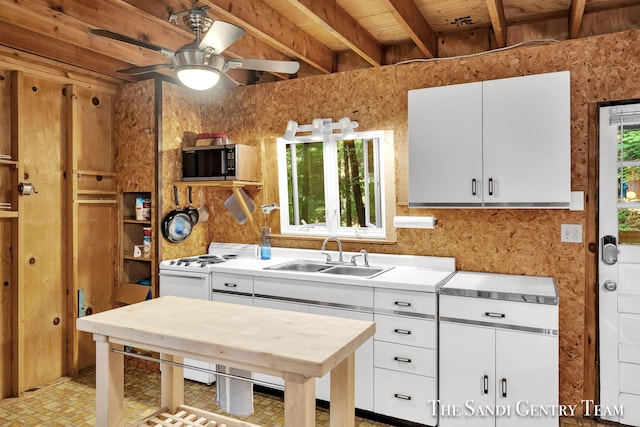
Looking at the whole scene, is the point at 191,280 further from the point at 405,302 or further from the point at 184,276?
the point at 405,302

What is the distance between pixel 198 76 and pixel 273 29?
43.5 inches

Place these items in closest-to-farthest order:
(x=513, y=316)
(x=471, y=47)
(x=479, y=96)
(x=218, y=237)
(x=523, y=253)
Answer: (x=513, y=316) < (x=479, y=96) < (x=523, y=253) < (x=471, y=47) < (x=218, y=237)

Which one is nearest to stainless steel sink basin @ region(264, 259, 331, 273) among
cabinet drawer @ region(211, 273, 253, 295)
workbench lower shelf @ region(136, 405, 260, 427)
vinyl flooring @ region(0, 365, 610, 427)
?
cabinet drawer @ region(211, 273, 253, 295)

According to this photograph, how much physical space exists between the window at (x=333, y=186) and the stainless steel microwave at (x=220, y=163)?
295 mm

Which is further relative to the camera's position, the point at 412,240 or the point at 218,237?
the point at 218,237

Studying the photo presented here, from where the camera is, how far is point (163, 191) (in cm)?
380

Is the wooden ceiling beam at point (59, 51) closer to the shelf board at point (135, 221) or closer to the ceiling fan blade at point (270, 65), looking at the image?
the shelf board at point (135, 221)

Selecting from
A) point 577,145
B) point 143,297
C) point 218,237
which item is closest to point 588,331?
point 577,145

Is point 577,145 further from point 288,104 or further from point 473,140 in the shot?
point 288,104

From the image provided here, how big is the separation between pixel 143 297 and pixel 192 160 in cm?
126

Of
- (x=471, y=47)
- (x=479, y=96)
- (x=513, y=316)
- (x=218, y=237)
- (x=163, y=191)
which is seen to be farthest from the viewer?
(x=218, y=237)

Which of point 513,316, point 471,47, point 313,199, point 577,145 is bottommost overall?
point 513,316

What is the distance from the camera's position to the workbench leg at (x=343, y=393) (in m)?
1.83

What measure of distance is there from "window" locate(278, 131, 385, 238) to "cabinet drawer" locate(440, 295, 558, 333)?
40.8 inches
